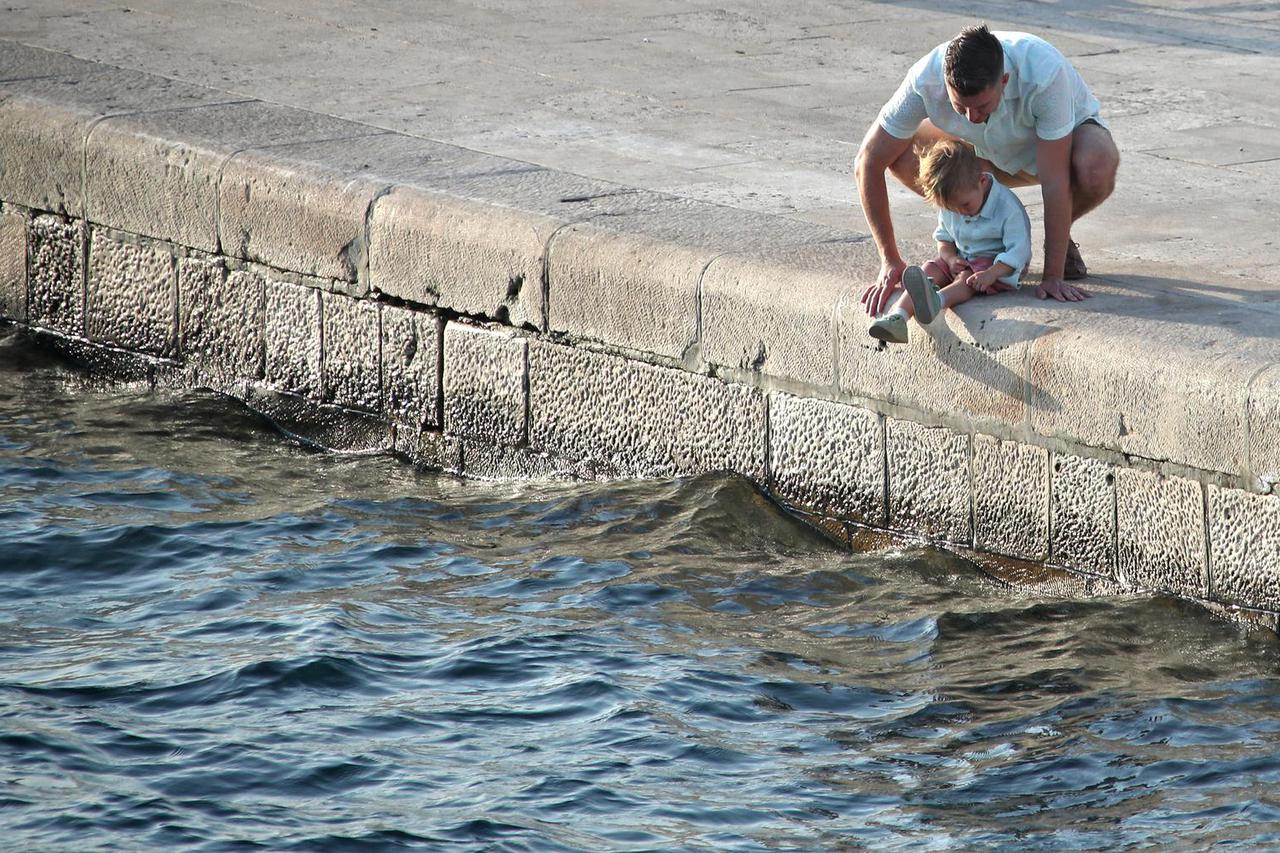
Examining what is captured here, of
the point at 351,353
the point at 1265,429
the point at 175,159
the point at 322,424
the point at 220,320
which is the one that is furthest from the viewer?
the point at 220,320

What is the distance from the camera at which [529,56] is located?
9188 millimetres

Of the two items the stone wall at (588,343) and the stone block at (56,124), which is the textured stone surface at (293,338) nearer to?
the stone wall at (588,343)

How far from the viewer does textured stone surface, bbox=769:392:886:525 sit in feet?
19.0

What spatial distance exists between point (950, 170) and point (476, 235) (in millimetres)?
1729

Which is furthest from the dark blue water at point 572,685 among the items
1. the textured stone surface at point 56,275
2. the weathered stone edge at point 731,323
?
the textured stone surface at point 56,275

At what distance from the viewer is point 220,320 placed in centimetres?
738

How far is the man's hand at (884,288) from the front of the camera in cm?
552

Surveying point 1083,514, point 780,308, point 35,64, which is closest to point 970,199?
point 780,308

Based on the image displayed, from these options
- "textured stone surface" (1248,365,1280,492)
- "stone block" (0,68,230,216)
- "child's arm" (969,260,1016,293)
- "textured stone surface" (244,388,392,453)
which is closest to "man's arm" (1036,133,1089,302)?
"child's arm" (969,260,1016,293)

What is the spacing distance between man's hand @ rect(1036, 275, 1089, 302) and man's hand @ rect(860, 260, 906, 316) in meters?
0.39

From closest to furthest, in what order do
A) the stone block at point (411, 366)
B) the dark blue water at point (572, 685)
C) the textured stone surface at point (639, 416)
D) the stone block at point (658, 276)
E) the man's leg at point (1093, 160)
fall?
the dark blue water at point (572, 685) → the man's leg at point (1093, 160) → the stone block at point (658, 276) → the textured stone surface at point (639, 416) → the stone block at point (411, 366)

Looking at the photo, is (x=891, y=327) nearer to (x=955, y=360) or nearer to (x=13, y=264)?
(x=955, y=360)

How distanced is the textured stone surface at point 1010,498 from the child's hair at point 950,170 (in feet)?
2.29

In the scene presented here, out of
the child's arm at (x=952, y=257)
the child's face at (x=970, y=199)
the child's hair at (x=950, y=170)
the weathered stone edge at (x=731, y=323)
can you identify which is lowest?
the weathered stone edge at (x=731, y=323)
